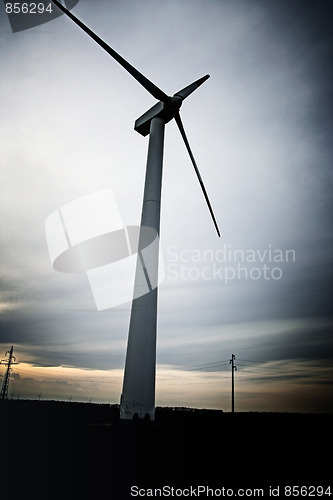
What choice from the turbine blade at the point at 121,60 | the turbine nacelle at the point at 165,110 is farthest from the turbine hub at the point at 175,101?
the turbine blade at the point at 121,60

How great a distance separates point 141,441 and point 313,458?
5803 mm

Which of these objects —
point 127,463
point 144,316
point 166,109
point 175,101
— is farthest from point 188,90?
point 127,463

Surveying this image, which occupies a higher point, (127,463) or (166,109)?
(166,109)

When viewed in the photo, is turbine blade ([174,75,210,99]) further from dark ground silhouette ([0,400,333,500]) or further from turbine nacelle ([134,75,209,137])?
dark ground silhouette ([0,400,333,500])

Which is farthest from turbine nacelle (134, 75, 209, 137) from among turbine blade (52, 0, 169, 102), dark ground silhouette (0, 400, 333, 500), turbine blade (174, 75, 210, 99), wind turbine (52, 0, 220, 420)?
dark ground silhouette (0, 400, 333, 500)

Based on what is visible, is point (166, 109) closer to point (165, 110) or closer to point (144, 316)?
point (165, 110)

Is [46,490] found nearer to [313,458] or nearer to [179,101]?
[313,458]

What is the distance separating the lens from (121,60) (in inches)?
679

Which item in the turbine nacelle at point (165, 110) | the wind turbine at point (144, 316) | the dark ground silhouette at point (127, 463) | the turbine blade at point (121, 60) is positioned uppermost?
the turbine blade at point (121, 60)

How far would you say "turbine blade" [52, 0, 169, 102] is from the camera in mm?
15485

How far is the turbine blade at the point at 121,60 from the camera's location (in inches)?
610

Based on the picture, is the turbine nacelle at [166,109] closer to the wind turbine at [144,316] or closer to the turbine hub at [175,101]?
the turbine hub at [175,101]

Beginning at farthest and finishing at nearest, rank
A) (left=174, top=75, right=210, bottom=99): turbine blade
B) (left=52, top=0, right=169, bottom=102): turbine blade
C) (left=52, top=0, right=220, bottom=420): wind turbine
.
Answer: (left=174, top=75, right=210, bottom=99): turbine blade
(left=52, top=0, right=169, bottom=102): turbine blade
(left=52, top=0, right=220, bottom=420): wind turbine

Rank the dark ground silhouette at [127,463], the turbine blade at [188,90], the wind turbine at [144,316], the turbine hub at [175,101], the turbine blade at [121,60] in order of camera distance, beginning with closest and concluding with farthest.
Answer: the dark ground silhouette at [127,463] → the wind turbine at [144,316] → the turbine blade at [121,60] → the turbine hub at [175,101] → the turbine blade at [188,90]
